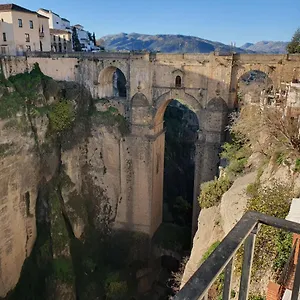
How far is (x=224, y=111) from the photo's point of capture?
1948cm

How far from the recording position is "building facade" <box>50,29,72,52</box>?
121 ft

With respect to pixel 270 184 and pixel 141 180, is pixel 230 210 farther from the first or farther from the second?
pixel 141 180

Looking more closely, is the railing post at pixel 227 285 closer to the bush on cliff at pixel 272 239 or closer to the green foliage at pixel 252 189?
the bush on cliff at pixel 272 239

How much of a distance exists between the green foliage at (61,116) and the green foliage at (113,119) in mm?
1778

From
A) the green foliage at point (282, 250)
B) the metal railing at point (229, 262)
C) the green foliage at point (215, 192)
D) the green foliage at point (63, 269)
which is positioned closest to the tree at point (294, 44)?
the green foliage at point (215, 192)

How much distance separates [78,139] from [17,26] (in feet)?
35.5

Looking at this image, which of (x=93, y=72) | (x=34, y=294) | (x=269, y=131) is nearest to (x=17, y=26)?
(x=93, y=72)

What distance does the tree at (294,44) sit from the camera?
74.9 feet

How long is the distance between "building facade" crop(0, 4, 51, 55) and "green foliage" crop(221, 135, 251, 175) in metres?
17.6

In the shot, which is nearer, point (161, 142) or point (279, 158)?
point (279, 158)

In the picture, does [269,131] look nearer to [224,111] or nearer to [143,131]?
[224,111]

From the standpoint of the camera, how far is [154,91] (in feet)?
68.7

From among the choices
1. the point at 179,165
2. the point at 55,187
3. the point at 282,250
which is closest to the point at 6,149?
the point at 55,187

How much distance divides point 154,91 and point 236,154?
6727 millimetres
